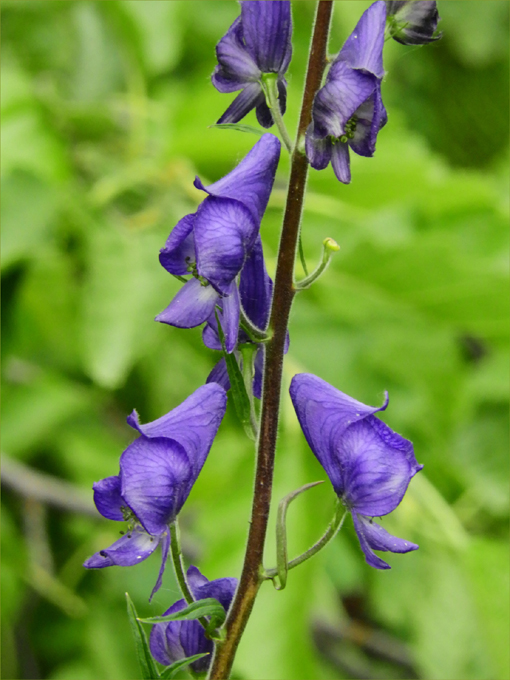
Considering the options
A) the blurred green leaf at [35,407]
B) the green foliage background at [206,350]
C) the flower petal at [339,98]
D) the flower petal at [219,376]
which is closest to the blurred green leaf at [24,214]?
the green foliage background at [206,350]

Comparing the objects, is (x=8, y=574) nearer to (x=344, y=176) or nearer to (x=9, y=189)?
(x=9, y=189)

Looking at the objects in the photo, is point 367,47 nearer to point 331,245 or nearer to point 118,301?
point 331,245

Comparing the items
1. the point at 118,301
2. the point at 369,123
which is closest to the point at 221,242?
the point at 369,123

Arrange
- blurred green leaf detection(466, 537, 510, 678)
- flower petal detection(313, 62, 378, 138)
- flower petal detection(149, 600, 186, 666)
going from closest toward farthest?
flower petal detection(313, 62, 378, 138) < flower petal detection(149, 600, 186, 666) < blurred green leaf detection(466, 537, 510, 678)

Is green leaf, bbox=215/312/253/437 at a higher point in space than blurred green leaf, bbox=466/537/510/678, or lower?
higher

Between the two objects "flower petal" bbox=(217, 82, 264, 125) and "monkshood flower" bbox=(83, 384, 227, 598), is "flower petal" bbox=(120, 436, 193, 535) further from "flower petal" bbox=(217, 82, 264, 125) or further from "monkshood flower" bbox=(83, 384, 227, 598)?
"flower petal" bbox=(217, 82, 264, 125)

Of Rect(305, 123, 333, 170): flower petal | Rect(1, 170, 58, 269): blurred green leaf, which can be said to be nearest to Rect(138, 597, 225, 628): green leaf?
Rect(305, 123, 333, 170): flower petal

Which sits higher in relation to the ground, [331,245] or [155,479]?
[331,245]
